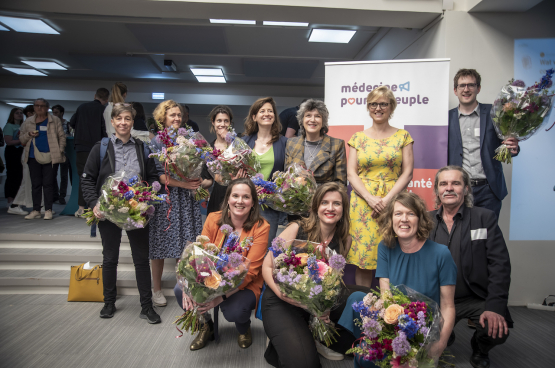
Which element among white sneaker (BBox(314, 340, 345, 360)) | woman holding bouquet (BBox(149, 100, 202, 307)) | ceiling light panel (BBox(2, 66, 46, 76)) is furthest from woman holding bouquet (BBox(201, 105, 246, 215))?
ceiling light panel (BBox(2, 66, 46, 76))

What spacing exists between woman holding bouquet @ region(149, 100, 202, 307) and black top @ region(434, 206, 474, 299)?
183 cm

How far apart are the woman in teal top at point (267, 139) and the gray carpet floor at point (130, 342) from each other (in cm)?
93

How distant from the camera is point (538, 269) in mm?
3359

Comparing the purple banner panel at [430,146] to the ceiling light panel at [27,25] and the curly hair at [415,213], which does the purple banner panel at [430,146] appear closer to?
the curly hair at [415,213]

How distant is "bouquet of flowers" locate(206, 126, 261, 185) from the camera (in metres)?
2.50

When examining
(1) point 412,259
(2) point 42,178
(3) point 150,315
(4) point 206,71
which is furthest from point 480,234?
(4) point 206,71

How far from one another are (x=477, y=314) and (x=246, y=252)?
1468 mm

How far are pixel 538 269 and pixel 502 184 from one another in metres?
1.14

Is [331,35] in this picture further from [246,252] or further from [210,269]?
[210,269]

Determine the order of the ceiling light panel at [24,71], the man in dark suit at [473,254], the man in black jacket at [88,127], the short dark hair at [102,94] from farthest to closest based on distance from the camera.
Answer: the ceiling light panel at [24,71] < the short dark hair at [102,94] < the man in black jacket at [88,127] < the man in dark suit at [473,254]

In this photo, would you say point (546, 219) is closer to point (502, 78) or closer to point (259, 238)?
point (502, 78)

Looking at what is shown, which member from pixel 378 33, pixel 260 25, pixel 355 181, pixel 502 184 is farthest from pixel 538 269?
pixel 260 25

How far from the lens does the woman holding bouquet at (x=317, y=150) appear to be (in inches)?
106

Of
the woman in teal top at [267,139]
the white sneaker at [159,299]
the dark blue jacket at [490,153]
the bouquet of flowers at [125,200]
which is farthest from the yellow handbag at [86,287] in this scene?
the dark blue jacket at [490,153]
